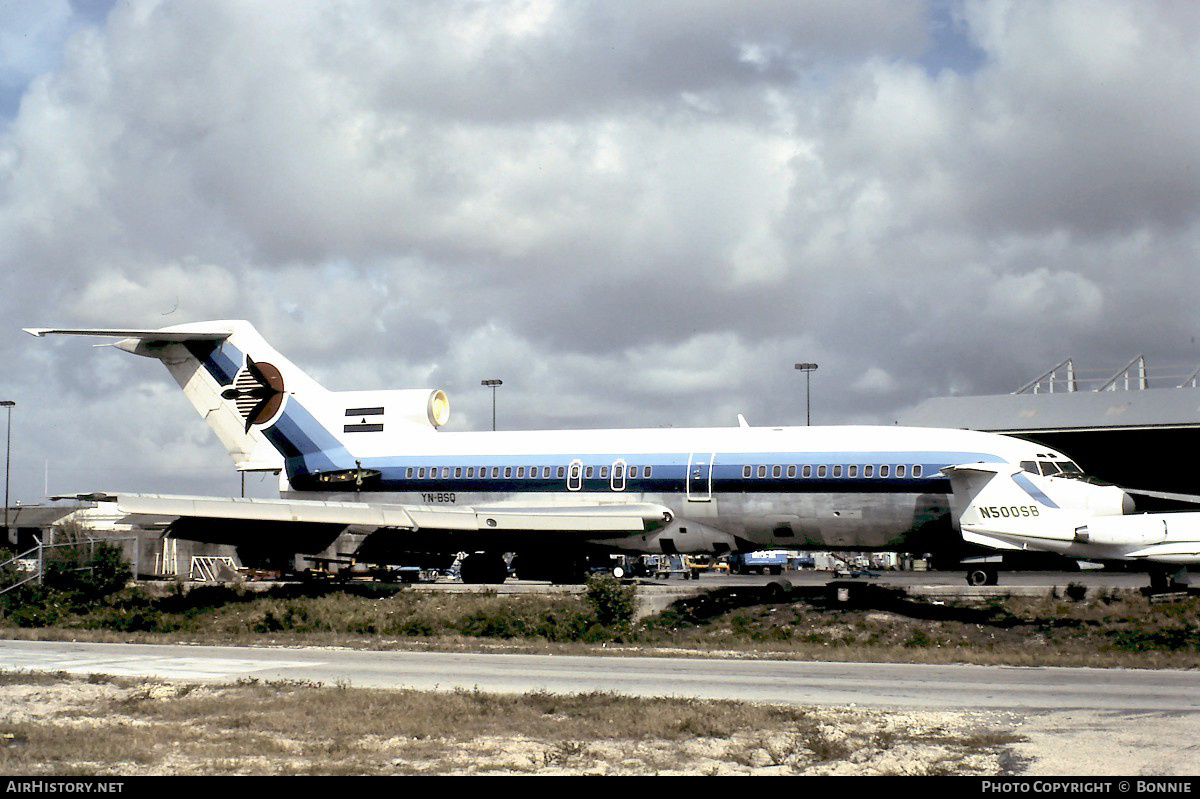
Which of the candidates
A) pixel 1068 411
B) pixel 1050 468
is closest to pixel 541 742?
pixel 1050 468

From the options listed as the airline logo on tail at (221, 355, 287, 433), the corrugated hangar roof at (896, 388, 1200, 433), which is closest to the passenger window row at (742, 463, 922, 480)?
the airline logo on tail at (221, 355, 287, 433)

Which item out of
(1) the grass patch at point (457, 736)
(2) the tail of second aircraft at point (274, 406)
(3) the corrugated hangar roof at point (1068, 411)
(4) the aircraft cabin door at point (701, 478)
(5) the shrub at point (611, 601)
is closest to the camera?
(1) the grass patch at point (457, 736)

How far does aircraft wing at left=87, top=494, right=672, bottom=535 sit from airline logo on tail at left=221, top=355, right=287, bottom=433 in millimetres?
5631

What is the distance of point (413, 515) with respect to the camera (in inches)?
1278

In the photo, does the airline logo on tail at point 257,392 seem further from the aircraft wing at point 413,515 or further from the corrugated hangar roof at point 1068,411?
the corrugated hangar roof at point 1068,411

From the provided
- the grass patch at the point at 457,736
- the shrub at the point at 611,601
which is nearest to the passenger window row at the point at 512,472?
the shrub at the point at 611,601

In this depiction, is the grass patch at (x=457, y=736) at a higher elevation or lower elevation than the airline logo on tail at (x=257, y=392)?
lower

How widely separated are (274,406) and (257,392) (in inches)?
30.7

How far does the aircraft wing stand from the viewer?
31609 mm

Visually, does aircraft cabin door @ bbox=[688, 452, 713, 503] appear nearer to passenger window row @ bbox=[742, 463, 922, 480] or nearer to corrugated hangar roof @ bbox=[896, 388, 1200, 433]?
passenger window row @ bbox=[742, 463, 922, 480]

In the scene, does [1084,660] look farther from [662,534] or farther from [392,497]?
[392,497]

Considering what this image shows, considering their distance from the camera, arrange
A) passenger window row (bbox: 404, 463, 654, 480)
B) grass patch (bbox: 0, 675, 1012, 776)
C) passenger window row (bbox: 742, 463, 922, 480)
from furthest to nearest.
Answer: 1. passenger window row (bbox: 404, 463, 654, 480)
2. passenger window row (bbox: 742, 463, 922, 480)
3. grass patch (bbox: 0, 675, 1012, 776)

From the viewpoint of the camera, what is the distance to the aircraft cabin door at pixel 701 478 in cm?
3161

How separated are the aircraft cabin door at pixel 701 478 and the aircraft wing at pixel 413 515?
90 cm
